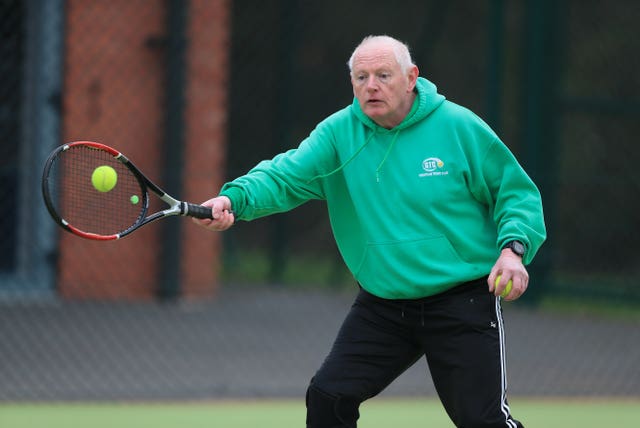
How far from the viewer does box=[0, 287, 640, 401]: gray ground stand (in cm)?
626

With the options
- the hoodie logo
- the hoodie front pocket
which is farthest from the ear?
the hoodie front pocket

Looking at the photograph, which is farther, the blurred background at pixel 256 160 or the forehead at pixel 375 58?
the blurred background at pixel 256 160

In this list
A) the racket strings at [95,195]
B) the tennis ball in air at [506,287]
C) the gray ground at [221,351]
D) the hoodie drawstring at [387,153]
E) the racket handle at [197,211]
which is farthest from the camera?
the gray ground at [221,351]

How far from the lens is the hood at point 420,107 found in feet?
12.6

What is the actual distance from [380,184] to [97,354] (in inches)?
141

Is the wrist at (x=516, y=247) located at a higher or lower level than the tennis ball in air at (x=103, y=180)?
lower

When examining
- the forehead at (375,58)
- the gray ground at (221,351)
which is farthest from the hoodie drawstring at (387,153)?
the gray ground at (221,351)

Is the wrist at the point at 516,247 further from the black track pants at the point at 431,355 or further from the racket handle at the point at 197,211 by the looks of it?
the racket handle at the point at 197,211

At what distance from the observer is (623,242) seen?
9031mm

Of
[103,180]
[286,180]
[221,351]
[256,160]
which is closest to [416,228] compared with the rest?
[286,180]

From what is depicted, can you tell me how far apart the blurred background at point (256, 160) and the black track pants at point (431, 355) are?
8.02 ft

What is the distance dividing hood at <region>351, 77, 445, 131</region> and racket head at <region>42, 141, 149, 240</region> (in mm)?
767

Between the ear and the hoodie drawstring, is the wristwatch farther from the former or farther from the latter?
the ear

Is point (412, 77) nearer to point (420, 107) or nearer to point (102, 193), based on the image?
point (420, 107)
